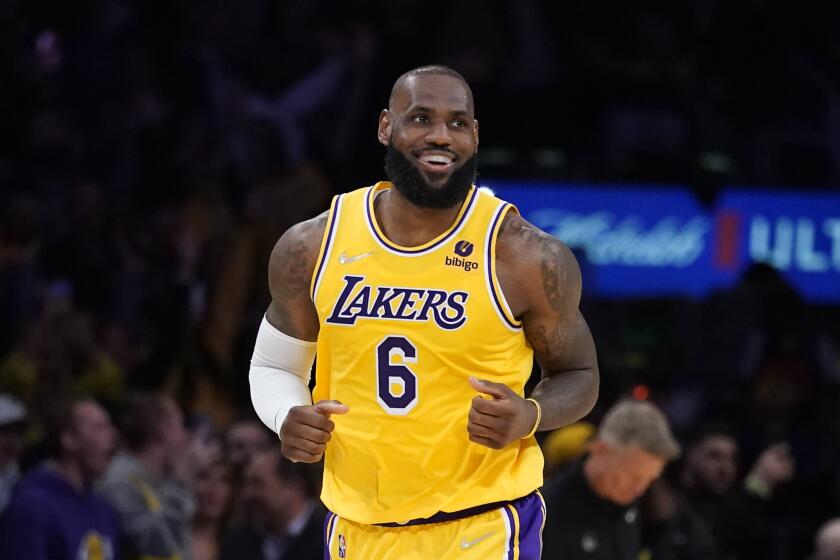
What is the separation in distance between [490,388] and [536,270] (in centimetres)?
41

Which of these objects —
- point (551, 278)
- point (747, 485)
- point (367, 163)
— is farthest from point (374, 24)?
point (551, 278)

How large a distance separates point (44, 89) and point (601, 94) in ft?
12.0

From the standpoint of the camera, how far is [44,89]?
10.5 m

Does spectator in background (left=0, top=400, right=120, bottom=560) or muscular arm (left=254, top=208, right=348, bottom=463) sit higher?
muscular arm (left=254, top=208, right=348, bottom=463)

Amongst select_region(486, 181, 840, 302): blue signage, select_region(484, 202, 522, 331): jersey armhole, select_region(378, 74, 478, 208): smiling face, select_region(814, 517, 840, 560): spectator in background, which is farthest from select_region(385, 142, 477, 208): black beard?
select_region(486, 181, 840, 302): blue signage

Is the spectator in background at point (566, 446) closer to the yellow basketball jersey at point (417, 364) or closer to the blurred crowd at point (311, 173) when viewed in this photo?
the blurred crowd at point (311, 173)

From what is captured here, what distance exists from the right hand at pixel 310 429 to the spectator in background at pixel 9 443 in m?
3.75

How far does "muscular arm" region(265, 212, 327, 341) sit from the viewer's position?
4504 mm

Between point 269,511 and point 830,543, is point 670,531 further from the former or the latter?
point 269,511

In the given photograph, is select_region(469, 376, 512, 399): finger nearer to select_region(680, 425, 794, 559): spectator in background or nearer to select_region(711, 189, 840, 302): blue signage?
select_region(680, 425, 794, 559): spectator in background

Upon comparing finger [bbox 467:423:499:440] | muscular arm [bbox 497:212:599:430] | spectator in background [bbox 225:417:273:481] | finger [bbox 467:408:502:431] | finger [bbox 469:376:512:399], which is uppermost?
muscular arm [bbox 497:212:599:430]

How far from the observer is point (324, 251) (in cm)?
445

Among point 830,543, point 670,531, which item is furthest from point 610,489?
point 670,531

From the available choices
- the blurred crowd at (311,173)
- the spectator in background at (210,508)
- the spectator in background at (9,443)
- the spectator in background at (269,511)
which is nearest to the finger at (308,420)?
the spectator in background at (269,511)
